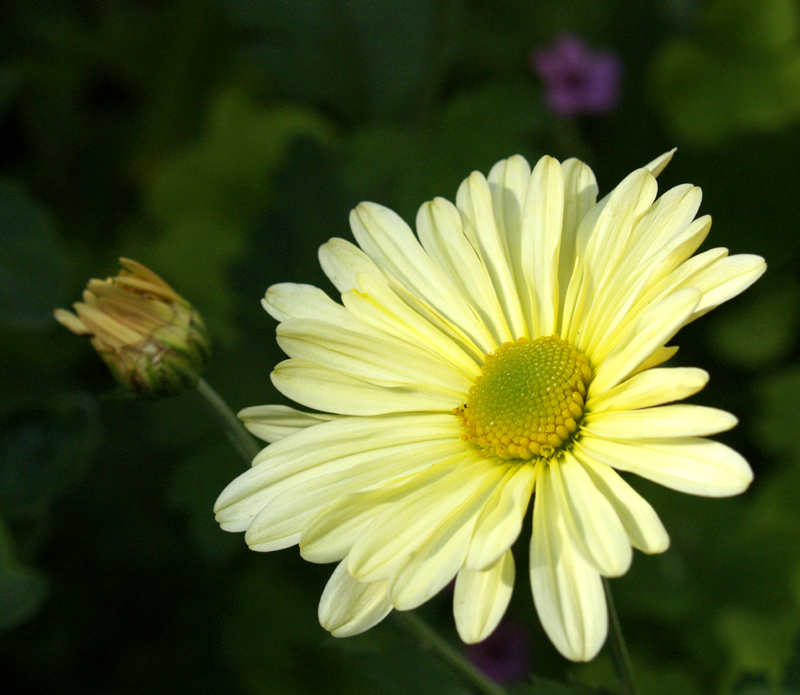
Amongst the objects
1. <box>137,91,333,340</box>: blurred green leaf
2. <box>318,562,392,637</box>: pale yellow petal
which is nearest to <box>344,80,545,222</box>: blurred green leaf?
<box>137,91,333,340</box>: blurred green leaf

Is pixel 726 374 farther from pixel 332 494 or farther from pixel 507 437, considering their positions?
pixel 332 494

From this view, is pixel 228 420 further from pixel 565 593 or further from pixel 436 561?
pixel 565 593

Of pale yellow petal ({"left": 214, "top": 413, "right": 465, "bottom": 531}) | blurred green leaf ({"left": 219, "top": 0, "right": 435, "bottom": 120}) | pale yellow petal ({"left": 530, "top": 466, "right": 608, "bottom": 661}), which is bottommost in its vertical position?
pale yellow petal ({"left": 530, "top": 466, "right": 608, "bottom": 661})

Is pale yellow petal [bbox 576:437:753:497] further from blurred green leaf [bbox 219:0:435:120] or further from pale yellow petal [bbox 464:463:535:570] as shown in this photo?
blurred green leaf [bbox 219:0:435:120]

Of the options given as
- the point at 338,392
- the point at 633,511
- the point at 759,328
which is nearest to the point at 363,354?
the point at 338,392

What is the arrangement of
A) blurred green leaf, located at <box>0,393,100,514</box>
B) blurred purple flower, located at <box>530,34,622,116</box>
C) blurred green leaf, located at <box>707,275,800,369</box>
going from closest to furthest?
blurred green leaf, located at <box>0,393,100,514</box>
blurred green leaf, located at <box>707,275,800,369</box>
blurred purple flower, located at <box>530,34,622,116</box>

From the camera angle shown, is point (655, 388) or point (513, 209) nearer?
point (655, 388)

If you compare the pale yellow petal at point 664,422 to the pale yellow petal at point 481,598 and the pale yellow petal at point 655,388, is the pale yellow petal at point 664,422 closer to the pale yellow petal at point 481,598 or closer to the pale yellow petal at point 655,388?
the pale yellow petal at point 655,388

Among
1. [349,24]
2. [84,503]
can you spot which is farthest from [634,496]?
[349,24]
